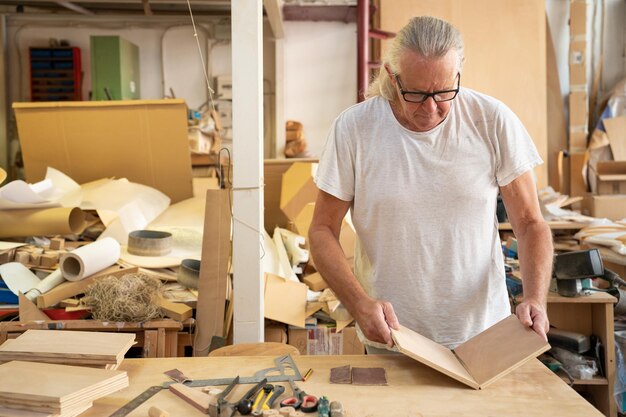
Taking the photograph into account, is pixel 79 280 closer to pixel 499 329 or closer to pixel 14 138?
pixel 499 329

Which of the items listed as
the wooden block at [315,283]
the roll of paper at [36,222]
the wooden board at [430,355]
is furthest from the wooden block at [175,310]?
the wooden board at [430,355]

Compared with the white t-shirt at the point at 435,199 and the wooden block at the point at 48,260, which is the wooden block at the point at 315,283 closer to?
the wooden block at the point at 48,260

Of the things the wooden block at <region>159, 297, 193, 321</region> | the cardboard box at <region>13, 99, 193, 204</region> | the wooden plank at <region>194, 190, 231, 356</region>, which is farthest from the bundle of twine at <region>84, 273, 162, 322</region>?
the cardboard box at <region>13, 99, 193, 204</region>

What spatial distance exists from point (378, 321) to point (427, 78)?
2.17 feet

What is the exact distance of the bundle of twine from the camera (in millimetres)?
2777

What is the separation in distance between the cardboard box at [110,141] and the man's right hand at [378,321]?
10.9 feet

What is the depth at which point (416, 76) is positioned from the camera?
63.3 inches

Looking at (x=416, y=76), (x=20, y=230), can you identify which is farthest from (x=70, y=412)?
(x=20, y=230)

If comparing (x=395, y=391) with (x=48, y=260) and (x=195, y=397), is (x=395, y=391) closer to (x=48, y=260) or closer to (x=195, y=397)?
(x=195, y=397)

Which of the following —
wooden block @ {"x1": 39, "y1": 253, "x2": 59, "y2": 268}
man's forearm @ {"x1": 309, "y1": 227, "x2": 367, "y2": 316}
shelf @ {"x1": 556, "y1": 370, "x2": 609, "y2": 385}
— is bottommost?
shelf @ {"x1": 556, "y1": 370, "x2": 609, "y2": 385}

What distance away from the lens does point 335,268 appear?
70.2 inches

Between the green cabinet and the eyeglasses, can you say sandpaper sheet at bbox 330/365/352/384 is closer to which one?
the eyeglasses

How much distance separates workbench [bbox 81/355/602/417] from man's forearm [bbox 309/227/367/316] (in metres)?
0.18

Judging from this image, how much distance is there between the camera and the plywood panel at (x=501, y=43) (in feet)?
18.4
